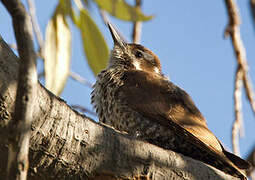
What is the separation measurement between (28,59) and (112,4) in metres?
1.66

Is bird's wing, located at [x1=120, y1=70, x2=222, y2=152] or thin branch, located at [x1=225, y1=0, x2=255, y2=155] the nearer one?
bird's wing, located at [x1=120, y1=70, x2=222, y2=152]

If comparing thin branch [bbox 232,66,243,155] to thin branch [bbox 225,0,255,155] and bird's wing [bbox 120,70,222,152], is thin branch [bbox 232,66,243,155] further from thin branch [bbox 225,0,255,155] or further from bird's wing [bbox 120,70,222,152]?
bird's wing [bbox 120,70,222,152]

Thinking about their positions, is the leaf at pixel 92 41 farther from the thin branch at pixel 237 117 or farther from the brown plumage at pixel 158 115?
the thin branch at pixel 237 117

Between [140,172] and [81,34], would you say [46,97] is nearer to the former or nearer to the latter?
[140,172]

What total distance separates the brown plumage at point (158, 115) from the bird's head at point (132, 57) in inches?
22.6

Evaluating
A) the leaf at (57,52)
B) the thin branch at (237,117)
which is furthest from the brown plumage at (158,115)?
the leaf at (57,52)

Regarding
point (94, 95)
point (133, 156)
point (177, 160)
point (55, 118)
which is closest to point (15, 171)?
point (55, 118)

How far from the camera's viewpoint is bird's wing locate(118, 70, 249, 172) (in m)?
2.86

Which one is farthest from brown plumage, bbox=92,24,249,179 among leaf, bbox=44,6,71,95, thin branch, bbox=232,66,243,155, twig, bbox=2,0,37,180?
twig, bbox=2,0,37,180

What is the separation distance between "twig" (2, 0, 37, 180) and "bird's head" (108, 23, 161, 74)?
2864 millimetres

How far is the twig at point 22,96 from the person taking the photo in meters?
1.34

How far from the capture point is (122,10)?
10.1 ft

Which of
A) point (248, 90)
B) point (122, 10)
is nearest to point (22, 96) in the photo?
point (122, 10)

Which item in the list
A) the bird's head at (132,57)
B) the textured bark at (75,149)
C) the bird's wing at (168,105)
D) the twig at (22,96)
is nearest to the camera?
the twig at (22,96)
